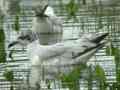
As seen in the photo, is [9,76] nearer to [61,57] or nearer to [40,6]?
[61,57]

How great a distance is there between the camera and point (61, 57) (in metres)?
2.59

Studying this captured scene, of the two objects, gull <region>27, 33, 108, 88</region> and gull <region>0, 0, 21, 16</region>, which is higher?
gull <region>0, 0, 21, 16</region>

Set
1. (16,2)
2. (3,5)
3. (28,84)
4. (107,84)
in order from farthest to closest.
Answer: (3,5) → (16,2) → (28,84) → (107,84)

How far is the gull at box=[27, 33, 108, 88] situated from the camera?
8.26 feet

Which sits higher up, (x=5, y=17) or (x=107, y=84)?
(x=5, y=17)

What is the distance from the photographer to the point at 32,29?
10.1ft

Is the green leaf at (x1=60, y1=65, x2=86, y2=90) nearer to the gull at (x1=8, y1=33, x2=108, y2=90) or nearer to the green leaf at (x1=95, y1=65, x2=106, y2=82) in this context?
the green leaf at (x1=95, y1=65, x2=106, y2=82)

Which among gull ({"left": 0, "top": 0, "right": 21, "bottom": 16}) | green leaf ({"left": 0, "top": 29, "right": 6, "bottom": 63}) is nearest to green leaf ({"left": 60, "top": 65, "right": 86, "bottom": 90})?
green leaf ({"left": 0, "top": 29, "right": 6, "bottom": 63})

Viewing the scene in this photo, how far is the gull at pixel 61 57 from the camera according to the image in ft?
8.26

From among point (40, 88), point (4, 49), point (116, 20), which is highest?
point (116, 20)

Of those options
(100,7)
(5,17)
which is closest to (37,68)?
(100,7)

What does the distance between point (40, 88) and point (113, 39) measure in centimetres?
50

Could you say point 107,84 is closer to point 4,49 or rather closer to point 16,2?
point 4,49

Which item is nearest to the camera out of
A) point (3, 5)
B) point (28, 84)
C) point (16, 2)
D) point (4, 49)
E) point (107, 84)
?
point (107, 84)
